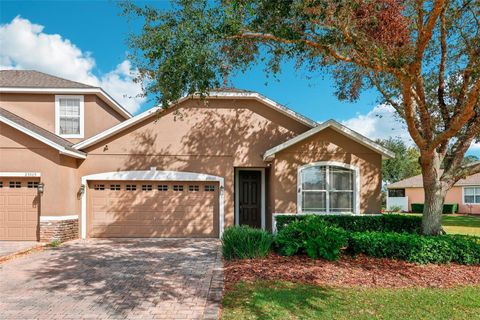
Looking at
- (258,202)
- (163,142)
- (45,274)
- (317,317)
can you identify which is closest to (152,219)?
(163,142)

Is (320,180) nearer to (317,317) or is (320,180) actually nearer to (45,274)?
(317,317)

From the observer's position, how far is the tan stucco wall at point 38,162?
12266 millimetres

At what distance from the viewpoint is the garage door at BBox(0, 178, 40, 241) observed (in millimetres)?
12359

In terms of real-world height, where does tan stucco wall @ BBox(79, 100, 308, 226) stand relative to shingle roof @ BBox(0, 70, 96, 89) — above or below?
below

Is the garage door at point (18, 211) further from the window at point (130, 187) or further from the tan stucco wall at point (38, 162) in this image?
the window at point (130, 187)

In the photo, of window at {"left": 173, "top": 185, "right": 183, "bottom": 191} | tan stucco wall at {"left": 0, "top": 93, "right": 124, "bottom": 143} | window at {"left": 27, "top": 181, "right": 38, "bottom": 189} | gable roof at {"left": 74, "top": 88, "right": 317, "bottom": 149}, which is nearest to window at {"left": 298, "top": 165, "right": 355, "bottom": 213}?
gable roof at {"left": 74, "top": 88, "right": 317, "bottom": 149}

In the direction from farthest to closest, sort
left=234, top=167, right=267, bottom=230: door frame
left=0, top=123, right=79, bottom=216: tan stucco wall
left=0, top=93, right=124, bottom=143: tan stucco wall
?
1. left=0, top=93, right=124, bottom=143: tan stucco wall
2. left=234, top=167, right=267, bottom=230: door frame
3. left=0, top=123, right=79, bottom=216: tan stucco wall

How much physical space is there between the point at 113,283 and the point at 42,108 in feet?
34.9

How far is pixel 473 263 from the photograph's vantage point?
8656 mm

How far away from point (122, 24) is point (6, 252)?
771 centimetres

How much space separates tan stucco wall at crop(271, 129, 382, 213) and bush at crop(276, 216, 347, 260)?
3.08 m

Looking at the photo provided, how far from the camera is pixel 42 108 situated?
14.7 m

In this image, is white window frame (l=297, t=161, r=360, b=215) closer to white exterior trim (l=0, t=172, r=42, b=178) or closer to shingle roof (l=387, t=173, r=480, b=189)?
white exterior trim (l=0, t=172, r=42, b=178)

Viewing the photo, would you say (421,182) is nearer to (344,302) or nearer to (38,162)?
(344,302)
